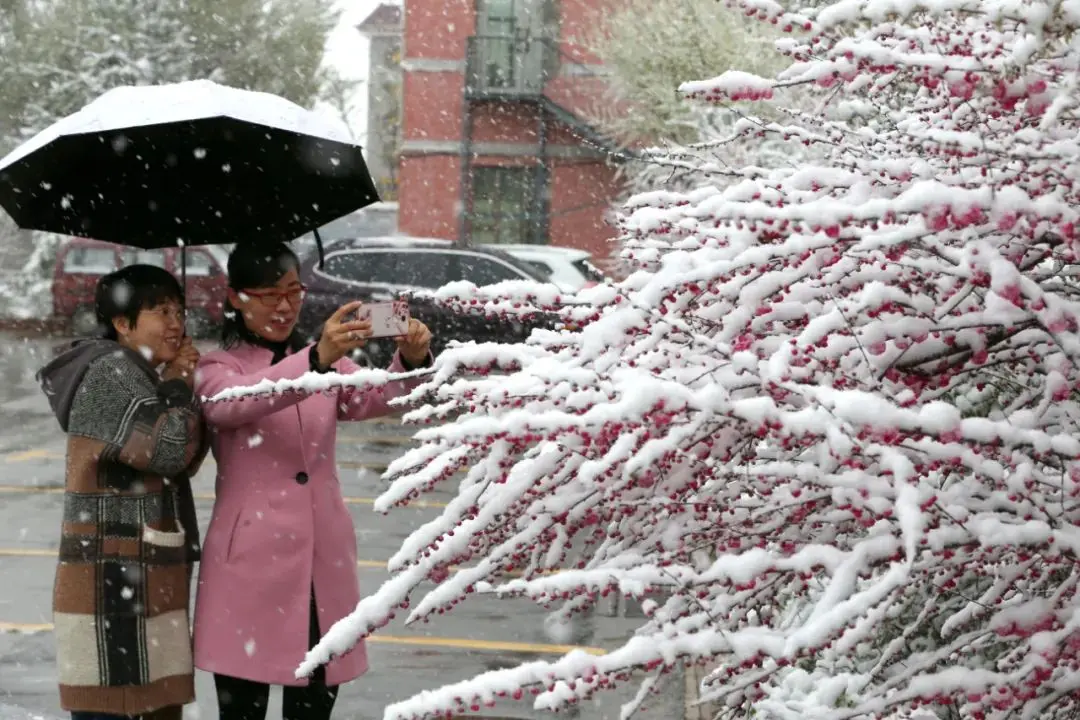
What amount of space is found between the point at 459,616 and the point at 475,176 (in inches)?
825

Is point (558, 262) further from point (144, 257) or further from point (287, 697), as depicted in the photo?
point (287, 697)

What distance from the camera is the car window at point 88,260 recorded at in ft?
77.5

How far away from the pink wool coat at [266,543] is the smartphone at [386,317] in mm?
285

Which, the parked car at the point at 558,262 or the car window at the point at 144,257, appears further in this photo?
the car window at the point at 144,257

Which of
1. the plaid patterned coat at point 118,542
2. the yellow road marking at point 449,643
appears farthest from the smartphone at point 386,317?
the yellow road marking at point 449,643

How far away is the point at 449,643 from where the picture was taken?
7434mm

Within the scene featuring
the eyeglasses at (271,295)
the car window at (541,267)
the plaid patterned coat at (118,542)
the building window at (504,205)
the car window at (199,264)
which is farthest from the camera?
the building window at (504,205)

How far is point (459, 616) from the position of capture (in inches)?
315

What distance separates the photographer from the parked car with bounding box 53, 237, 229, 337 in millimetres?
23266

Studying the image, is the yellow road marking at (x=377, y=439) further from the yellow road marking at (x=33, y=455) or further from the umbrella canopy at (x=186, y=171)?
the umbrella canopy at (x=186, y=171)

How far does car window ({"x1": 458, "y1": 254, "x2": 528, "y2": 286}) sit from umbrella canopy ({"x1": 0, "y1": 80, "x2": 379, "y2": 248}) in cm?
1380

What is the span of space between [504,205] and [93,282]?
8089 millimetres

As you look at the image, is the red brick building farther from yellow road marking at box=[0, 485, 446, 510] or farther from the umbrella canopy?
the umbrella canopy

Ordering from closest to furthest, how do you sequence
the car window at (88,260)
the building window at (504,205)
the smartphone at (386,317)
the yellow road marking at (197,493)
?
the smartphone at (386,317), the yellow road marking at (197,493), the car window at (88,260), the building window at (504,205)
